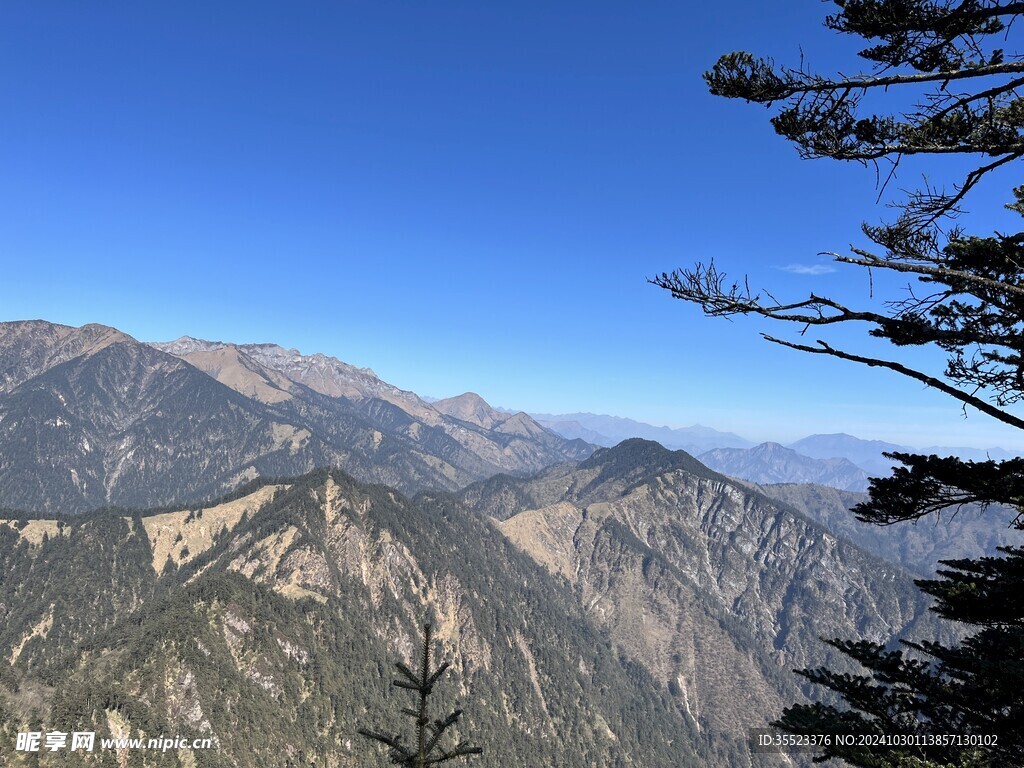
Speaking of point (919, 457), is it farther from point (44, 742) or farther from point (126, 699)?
point (126, 699)

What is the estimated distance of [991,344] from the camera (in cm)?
1067

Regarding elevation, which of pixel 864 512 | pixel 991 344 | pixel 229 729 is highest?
pixel 991 344

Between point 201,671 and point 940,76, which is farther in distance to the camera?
point 201,671

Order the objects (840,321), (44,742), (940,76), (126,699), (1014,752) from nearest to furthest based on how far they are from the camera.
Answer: (940,76) → (840,321) → (1014,752) → (44,742) → (126,699)

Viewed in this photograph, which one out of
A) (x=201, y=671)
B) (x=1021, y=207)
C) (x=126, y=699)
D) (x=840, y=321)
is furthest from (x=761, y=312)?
(x=201, y=671)

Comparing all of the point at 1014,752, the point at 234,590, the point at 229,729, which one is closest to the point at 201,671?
the point at 229,729

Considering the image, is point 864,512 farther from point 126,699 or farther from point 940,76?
point 126,699

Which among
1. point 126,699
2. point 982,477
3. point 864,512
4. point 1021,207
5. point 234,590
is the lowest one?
point 126,699

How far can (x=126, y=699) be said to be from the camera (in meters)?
140

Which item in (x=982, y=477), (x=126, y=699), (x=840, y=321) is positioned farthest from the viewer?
(x=126, y=699)

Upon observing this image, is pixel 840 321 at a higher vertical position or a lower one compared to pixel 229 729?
higher

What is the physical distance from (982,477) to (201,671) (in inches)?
7873

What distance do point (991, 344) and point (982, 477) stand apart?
2685 mm

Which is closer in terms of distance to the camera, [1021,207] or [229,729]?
[1021,207]
